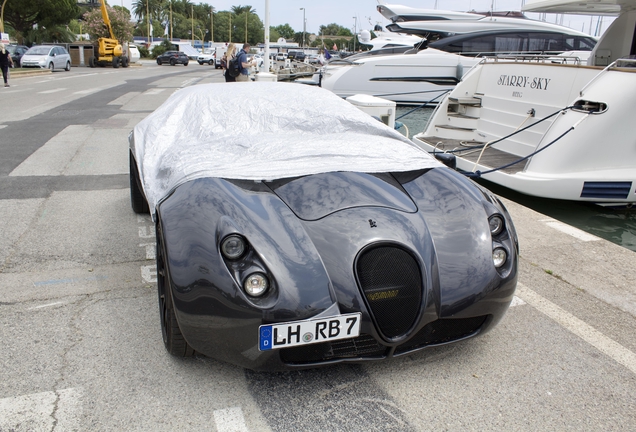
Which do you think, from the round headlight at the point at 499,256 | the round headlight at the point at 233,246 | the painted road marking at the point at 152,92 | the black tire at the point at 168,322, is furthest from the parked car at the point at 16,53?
the round headlight at the point at 499,256

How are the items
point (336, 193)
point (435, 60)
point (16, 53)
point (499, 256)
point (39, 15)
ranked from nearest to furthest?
1. point (499, 256)
2. point (336, 193)
3. point (435, 60)
4. point (16, 53)
5. point (39, 15)

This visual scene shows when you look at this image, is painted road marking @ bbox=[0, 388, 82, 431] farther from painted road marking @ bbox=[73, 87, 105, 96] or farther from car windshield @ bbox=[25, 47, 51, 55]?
car windshield @ bbox=[25, 47, 51, 55]

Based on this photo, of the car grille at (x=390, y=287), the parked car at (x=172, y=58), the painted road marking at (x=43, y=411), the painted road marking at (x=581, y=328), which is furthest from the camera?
the parked car at (x=172, y=58)

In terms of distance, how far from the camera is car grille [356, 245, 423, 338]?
8.11 ft

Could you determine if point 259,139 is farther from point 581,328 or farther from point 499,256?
point 581,328

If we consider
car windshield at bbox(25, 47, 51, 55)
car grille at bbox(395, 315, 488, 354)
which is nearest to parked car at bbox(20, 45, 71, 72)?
car windshield at bbox(25, 47, 51, 55)

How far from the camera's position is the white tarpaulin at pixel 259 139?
10.3ft

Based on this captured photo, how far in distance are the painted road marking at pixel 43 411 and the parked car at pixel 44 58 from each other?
109 feet

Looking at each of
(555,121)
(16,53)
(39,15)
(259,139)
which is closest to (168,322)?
(259,139)

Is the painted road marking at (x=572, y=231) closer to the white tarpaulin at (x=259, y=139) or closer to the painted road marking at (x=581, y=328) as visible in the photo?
the painted road marking at (x=581, y=328)

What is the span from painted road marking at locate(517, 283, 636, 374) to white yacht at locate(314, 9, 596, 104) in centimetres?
1497

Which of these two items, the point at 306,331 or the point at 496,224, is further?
the point at 496,224

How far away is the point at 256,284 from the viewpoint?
2379mm

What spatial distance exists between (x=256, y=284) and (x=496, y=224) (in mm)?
1366
